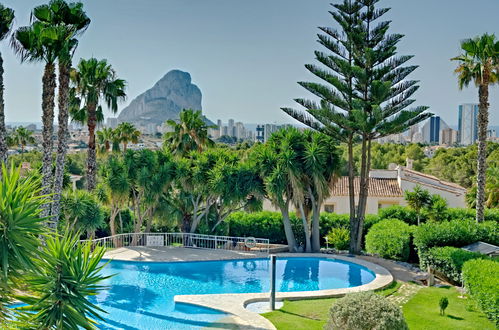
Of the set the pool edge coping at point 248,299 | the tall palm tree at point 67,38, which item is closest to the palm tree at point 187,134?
the tall palm tree at point 67,38

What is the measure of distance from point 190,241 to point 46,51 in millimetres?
8702

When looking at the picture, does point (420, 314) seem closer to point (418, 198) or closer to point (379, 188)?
point (418, 198)

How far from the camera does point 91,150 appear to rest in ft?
57.0

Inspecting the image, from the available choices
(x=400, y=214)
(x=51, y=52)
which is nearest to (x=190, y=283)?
(x=51, y=52)

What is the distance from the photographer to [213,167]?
1752 centimetres

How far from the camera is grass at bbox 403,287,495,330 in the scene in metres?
9.26

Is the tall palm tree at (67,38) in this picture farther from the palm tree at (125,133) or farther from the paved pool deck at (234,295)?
the palm tree at (125,133)

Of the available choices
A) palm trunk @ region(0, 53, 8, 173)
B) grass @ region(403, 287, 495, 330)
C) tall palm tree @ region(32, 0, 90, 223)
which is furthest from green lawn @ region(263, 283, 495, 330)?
palm trunk @ region(0, 53, 8, 173)

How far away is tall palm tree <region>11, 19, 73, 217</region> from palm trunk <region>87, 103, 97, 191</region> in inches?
154

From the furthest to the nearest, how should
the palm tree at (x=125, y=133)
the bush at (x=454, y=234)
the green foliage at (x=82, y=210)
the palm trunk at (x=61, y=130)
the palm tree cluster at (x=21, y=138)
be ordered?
the palm tree cluster at (x=21, y=138) < the palm tree at (x=125, y=133) < the green foliage at (x=82, y=210) < the bush at (x=454, y=234) < the palm trunk at (x=61, y=130)

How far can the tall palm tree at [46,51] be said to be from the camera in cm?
1181

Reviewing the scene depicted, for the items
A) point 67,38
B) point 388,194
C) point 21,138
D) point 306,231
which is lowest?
point 306,231

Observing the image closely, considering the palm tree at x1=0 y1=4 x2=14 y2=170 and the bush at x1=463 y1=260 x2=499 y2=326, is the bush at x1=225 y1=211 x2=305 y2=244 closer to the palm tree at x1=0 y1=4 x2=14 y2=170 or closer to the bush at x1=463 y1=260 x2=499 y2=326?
the bush at x1=463 y1=260 x2=499 y2=326

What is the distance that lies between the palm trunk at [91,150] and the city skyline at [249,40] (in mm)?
1351
